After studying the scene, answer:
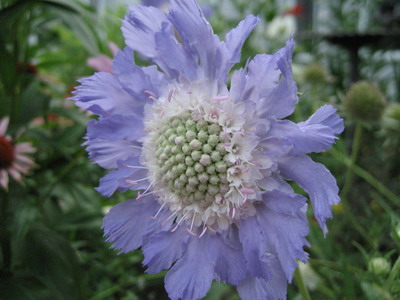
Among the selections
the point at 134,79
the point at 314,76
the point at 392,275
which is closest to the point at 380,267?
the point at 392,275

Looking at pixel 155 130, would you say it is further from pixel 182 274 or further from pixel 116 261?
pixel 116 261

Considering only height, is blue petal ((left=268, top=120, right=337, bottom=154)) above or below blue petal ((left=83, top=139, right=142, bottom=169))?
above

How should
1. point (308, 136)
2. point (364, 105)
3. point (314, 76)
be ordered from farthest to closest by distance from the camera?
point (314, 76) < point (364, 105) < point (308, 136)

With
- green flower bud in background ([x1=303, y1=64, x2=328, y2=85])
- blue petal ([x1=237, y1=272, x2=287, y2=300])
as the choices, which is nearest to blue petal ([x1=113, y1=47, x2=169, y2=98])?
blue petal ([x1=237, y1=272, x2=287, y2=300])

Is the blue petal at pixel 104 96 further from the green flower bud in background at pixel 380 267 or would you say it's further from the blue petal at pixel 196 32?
the green flower bud in background at pixel 380 267

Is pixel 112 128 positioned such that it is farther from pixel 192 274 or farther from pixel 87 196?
pixel 87 196

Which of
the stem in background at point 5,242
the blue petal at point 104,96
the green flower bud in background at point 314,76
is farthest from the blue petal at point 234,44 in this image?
the green flower bud in background at point 314,76

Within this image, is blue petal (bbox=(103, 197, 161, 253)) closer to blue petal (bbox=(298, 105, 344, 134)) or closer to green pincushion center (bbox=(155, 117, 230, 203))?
green pincushion center (bbox=(155, 117, 230, 203))

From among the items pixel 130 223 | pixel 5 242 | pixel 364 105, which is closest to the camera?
pixel 130 223
